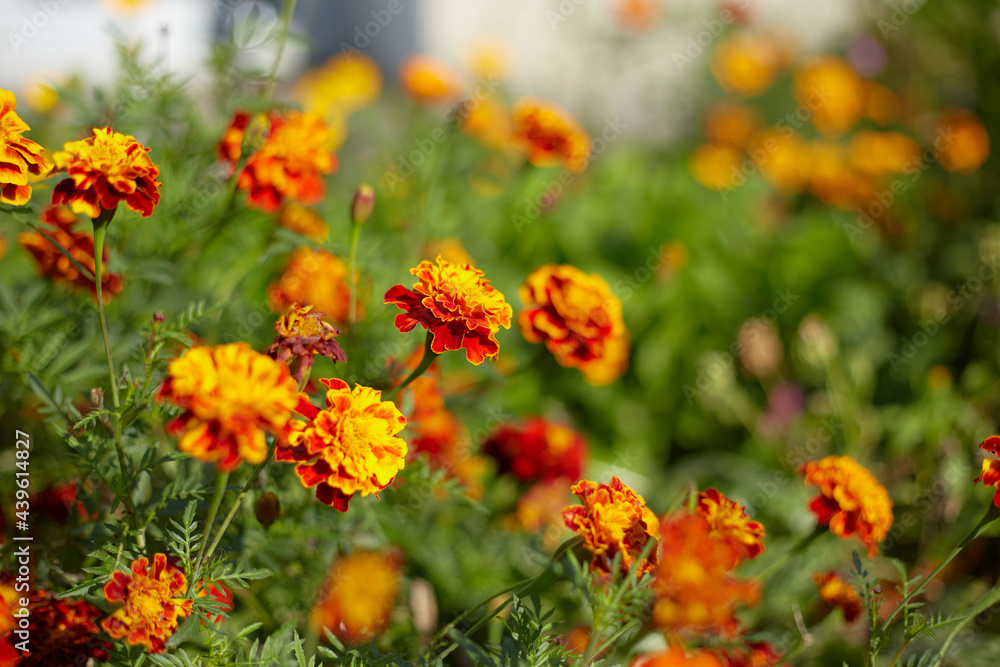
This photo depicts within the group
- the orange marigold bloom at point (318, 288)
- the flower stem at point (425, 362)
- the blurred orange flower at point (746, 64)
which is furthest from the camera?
the blurred orange flower at point (746, 64)

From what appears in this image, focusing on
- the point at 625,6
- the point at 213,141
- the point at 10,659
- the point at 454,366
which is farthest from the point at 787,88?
the point at 10,659

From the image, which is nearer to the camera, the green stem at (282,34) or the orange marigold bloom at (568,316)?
the orange marigold bloom at (568,316)

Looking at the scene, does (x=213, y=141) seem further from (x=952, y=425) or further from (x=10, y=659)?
(x=952, y=425)

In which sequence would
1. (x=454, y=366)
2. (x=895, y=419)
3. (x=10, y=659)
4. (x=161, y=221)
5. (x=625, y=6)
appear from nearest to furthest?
(x=10, y=659) < (x=161, y=221) < (x=454, y=366) < (x=895, y=419) < (x=625, y=6)

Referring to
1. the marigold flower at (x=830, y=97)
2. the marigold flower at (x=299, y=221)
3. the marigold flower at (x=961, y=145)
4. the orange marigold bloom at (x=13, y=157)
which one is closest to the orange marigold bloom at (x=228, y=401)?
the orange marigold bloom at (x=13, y=157)

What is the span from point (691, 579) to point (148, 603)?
0.53 metres

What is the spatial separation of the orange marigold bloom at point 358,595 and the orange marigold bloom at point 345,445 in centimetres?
33

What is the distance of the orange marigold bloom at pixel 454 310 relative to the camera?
0.79m

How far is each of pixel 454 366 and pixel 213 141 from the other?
75cm

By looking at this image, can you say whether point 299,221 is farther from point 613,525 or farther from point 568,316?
point 613,525

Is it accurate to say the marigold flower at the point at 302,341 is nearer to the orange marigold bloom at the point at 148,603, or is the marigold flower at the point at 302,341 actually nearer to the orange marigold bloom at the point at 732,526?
the orange marigold bloom at the point at 148,603

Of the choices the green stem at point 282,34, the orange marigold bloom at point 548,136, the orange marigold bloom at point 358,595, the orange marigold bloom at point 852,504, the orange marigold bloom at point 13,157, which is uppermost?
the green stem at point 282,34

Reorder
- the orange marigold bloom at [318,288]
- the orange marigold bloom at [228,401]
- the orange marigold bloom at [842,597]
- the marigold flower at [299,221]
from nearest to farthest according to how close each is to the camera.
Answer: the orange marigold bloom at [228,401], the orange marigold bloom at [842,597], the orange marigold bloom at [318,288], the marigold flower at [299,221]

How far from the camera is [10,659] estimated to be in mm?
734
